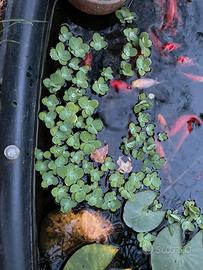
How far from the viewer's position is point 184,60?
3.10 m

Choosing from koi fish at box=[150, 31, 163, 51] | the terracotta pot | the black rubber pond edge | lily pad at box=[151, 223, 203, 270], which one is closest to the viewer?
the black rubber pond edge

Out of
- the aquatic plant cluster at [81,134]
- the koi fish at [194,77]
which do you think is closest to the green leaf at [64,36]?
the aquatic plant cluster at [81,134]

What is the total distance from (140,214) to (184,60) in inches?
34.5

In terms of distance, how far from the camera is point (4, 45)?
269 cm

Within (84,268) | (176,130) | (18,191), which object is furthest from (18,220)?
(176,130)

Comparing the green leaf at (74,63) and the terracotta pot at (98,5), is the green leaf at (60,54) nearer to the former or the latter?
the green leaf at (74,63)

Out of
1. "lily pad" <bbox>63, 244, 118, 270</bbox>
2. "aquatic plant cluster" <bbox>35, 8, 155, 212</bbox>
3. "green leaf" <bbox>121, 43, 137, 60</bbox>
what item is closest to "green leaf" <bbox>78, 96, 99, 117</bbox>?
"aquatic plant cluster" <bbox>35, 8, 155, 212</bbox>

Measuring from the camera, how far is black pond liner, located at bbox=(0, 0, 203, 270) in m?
2.59

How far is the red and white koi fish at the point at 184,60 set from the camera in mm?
3094

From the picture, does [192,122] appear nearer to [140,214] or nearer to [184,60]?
[184,60]

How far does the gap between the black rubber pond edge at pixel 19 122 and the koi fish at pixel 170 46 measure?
28.4 inches

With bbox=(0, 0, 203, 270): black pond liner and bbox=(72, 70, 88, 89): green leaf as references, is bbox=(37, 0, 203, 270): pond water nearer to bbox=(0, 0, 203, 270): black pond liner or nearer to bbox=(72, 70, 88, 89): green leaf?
bbox=(0, 0, 203, 270): black pond liner

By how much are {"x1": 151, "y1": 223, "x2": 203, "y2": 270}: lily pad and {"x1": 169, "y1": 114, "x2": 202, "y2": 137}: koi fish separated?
0.50m

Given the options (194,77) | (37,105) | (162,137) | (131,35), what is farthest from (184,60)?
(37,105)
